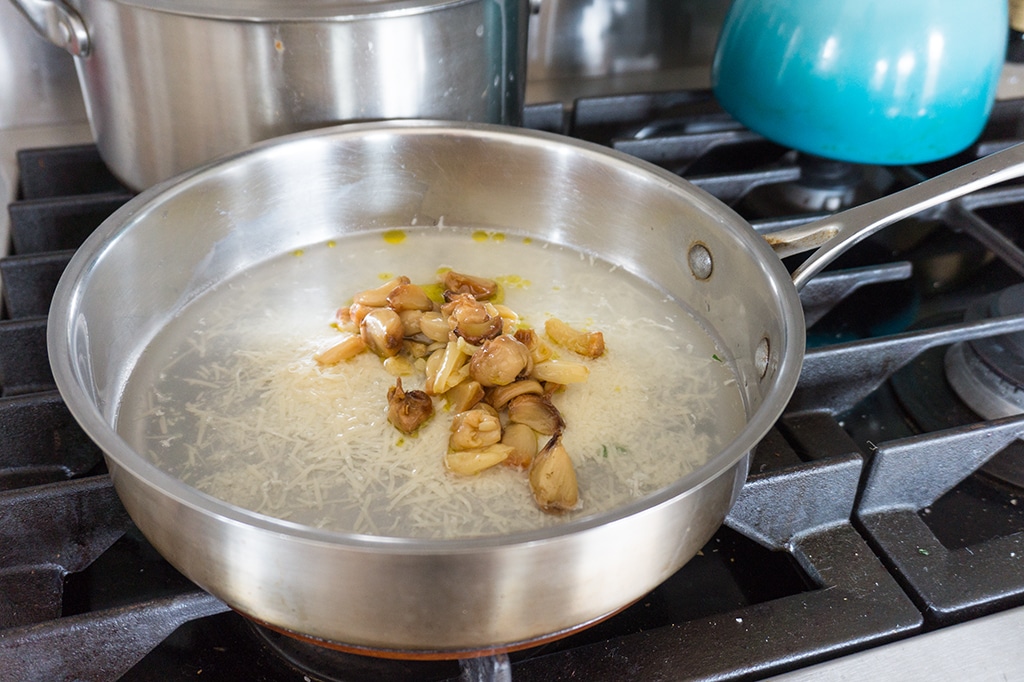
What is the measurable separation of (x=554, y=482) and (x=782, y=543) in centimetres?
18

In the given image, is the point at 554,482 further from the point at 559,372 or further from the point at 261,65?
the point at 261,65

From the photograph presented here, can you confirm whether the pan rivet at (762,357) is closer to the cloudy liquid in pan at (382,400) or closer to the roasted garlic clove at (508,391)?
the cloudy liquid in pan at (382,400)

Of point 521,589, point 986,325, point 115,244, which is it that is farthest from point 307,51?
point 986,325

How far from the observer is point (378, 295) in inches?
29.8

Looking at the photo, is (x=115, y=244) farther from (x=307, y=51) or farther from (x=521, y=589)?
(x=521, y=589)

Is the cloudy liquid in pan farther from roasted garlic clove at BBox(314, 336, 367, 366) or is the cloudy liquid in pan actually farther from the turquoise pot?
the turquoise pot

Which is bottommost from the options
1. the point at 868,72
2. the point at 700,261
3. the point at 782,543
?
the point at 782,543

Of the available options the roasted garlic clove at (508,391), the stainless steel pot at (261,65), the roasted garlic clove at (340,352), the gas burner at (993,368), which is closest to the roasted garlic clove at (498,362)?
the roasted garlic clove at (508,391)

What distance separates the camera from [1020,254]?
2.78 ft

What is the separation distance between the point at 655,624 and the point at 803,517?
0.13 m

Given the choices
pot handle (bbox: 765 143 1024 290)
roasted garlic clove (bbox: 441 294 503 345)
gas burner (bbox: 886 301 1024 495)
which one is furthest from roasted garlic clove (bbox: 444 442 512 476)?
gas burner (bbox: 886 301 1024 495)

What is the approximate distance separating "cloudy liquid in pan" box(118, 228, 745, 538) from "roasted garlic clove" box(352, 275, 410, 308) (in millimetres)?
39

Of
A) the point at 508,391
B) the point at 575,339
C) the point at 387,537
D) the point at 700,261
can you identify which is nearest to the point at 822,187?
the point at 700,261

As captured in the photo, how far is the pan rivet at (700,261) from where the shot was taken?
766 mm
